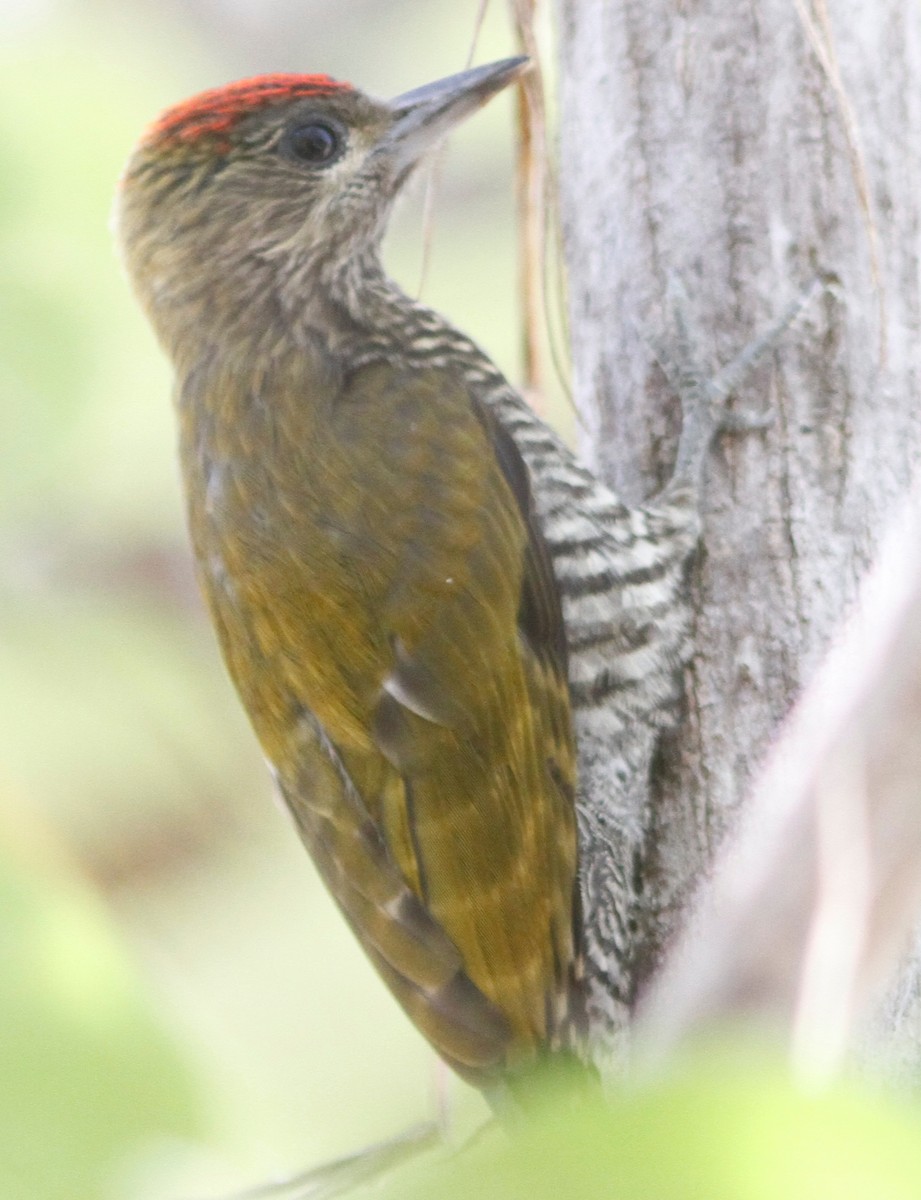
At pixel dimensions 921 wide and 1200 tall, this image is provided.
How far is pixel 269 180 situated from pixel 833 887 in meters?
2.53

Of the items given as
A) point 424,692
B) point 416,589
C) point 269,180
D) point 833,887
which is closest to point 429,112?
point 269,180

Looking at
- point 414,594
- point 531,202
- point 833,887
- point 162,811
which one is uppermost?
point 531,202

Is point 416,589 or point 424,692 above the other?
point 416,589

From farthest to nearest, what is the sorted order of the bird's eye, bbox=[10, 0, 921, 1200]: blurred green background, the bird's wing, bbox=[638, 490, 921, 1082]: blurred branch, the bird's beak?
the bird's eye
the bird's beak
the bird's wing
bbox=[638, 490, 921, 1082]: blurred branch
bbox=[10, 0, 921, 1200]: blurred green background

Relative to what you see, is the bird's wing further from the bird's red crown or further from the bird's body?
the bird's red crown

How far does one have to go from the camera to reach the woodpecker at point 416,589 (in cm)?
237

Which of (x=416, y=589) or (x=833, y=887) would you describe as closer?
(x=833, y=887)

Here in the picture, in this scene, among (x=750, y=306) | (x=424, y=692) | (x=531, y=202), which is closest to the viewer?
(x=424, y=692)

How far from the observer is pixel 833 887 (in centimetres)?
81

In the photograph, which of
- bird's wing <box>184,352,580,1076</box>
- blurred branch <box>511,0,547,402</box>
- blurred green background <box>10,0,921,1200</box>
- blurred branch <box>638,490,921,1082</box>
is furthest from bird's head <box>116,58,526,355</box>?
blurred branch <box>638,490,921,1082</box>

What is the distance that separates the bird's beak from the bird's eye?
0.10 meters

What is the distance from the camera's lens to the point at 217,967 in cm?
438

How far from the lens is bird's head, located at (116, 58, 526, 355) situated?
9.75 feet

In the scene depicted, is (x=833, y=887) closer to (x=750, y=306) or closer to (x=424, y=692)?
(x=424, y=692)
